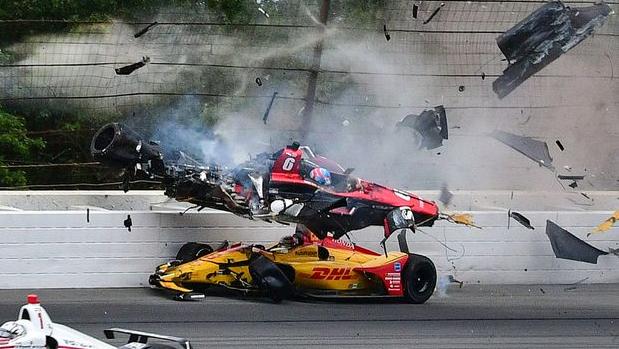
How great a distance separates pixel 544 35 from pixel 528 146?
155cm

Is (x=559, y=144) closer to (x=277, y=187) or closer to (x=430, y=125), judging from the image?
(x=430, y=125)

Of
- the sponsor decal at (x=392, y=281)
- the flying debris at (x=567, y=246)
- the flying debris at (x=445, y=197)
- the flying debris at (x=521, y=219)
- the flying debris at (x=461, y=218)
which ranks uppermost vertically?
the flying debris at (x=445, y=197)

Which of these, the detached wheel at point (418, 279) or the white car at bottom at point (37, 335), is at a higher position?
the detached wheel at point (418, 279)

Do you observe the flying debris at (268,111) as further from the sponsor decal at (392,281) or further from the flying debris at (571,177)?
the flying debris at (571,177)

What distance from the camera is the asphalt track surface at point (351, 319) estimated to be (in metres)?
9.37

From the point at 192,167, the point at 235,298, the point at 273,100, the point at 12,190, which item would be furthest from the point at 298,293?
the point at 12,190

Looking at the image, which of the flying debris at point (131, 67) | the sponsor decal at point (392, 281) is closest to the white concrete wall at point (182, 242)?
the sponsor decal at point (392, 281)

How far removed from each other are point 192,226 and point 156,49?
2.82m

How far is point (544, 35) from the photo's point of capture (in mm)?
14734

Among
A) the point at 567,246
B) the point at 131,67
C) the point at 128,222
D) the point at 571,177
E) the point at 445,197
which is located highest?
the point at 131,67

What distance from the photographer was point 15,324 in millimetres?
6707

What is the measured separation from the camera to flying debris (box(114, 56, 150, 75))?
1430cm

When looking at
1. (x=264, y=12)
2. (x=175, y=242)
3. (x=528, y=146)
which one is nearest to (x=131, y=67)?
(x=264, y=12)

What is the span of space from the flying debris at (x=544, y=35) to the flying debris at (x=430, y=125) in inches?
35.5
